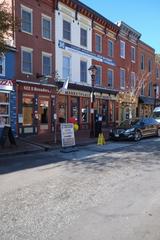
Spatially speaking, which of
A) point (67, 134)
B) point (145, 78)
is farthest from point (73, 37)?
point (145, 78)

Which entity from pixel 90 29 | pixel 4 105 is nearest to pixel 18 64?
pixel 4 105

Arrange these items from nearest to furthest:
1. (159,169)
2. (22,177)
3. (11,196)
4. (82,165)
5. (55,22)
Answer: (11,196), (22,177), (159,169), (82,165), (55,22)

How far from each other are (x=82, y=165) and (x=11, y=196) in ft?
15.2

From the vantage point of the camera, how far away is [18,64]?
72.8ft

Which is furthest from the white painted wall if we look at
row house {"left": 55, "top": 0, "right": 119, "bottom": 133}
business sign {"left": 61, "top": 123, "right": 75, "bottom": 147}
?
business sign {"left": 61, "top": 123, "right": 75, "bottom": 147}

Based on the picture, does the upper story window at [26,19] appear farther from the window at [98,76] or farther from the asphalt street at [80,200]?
the asphalt street at [80,200]

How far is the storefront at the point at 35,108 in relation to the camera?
2246cm

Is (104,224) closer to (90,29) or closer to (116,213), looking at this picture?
(116,213)

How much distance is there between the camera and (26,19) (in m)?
23.2

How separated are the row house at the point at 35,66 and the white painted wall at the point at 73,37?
64 cm

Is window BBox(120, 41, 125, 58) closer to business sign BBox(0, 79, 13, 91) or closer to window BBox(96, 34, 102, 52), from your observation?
window BBox(96, 34, 102, 52)

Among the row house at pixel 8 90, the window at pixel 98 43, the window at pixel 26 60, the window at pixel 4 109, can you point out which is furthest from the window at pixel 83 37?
the window at pixel 4 109

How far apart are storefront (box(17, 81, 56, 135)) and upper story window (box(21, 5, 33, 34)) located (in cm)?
347

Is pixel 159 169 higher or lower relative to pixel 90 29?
lower
